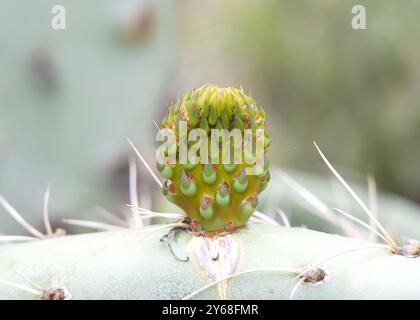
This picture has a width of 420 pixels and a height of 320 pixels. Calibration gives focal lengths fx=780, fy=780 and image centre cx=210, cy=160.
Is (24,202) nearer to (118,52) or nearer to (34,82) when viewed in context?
(34,82)

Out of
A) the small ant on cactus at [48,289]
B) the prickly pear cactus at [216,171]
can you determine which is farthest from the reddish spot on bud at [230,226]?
the small ant on cactus at [48,289]

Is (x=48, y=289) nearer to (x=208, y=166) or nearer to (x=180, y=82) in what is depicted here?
(x=208, y=166)

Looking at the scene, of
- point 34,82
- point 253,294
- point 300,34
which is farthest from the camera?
point 300,34

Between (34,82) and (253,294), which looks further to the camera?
(34,82)

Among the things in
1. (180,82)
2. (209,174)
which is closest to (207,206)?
(209,174)
